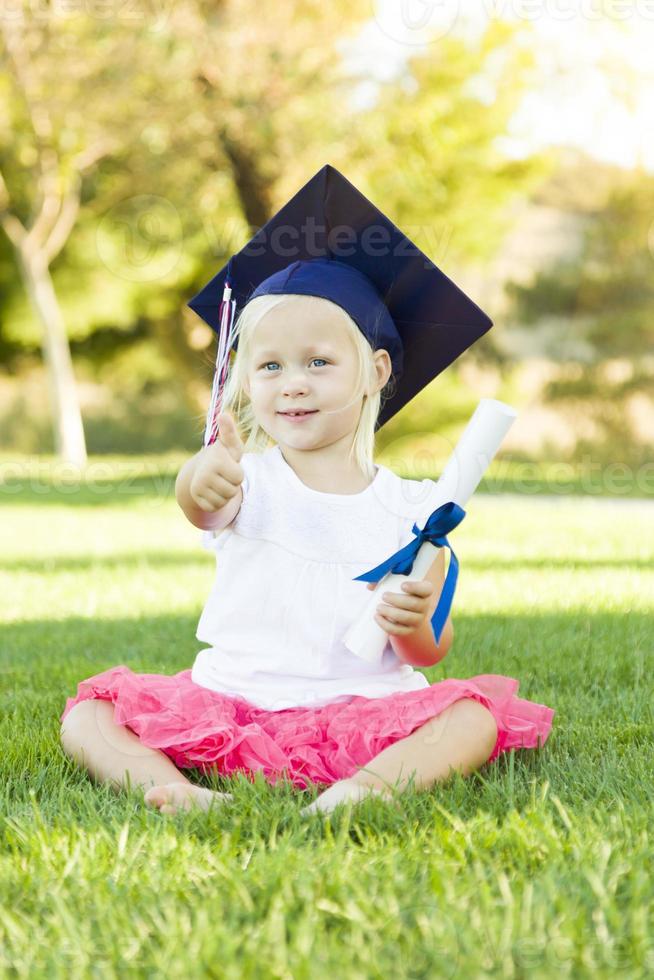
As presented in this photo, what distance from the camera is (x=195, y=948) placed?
56.8 inches

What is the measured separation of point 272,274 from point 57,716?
46.1 inches

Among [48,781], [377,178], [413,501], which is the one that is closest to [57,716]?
[48,781]

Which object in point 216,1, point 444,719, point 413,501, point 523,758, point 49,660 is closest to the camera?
point 444,719

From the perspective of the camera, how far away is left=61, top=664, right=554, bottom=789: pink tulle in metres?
2.28

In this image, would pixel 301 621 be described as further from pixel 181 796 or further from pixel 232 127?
pixel 232 127

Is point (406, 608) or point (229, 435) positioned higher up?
point (229, 435)

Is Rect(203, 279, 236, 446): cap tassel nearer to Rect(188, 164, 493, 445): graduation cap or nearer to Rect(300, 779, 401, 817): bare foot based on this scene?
Rect(188, 164, 493, 445): graduation cap

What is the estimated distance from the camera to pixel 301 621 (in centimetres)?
248

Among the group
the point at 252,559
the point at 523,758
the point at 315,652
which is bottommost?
the point at 523,758

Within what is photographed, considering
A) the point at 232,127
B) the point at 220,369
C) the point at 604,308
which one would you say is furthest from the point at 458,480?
the point at 604,308

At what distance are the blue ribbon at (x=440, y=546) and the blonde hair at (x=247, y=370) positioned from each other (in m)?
0.40

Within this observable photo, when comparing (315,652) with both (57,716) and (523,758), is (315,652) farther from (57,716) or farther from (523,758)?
(57,716)

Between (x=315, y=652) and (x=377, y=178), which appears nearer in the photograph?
(x=315, y=652)

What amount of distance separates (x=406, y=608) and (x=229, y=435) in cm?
47
